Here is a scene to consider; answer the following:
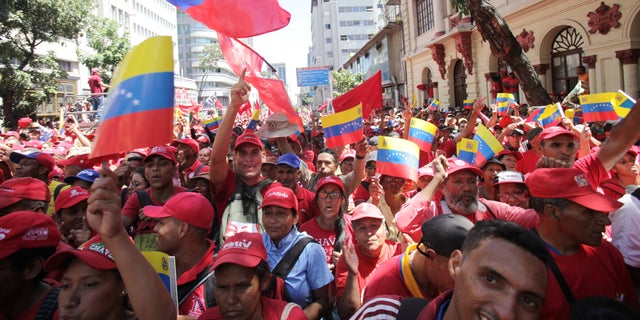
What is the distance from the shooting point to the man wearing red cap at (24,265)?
2207 mm

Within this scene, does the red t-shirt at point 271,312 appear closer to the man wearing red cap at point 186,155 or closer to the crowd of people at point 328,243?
the crowd of people at point 328,243

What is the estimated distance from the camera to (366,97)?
7.96 meters

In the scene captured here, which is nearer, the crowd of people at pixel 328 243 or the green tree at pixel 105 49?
the crowd of people at pixel 328 243

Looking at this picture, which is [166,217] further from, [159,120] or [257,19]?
[257,19]

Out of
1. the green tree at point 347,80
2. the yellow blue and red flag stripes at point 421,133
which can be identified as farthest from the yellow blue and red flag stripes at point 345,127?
the green tree at point 347,80

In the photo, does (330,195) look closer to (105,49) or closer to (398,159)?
(398,159)

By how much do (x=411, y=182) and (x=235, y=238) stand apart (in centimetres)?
237

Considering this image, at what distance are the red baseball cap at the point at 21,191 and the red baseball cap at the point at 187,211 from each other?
3.81 feet

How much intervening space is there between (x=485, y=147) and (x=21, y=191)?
14.7 feet

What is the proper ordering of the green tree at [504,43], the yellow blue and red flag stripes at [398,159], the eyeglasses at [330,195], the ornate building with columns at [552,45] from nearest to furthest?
1. the eyeglasses at [330,195]
2. the yellow blue and red flag stripes at [398,159]
3. the green tree at [504,43]
4. the ornate building with columns at [552,45]

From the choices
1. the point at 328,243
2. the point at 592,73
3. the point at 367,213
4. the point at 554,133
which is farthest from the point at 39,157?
the point at 592,73

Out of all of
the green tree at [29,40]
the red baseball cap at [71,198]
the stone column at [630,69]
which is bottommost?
the red baseball cap at [71,198]

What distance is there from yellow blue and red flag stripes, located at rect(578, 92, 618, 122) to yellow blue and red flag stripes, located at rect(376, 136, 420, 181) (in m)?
2.59

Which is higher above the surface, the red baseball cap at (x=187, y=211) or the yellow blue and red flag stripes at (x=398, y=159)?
the yellow blue and red flag stripes at (x=398, y=159)
